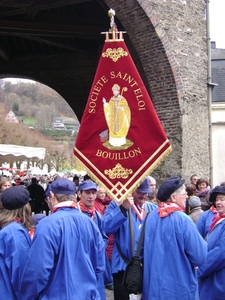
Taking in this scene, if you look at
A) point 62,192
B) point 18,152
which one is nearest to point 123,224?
point 62,192

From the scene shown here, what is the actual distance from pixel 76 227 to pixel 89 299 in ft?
1.73

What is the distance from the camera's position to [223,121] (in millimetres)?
20844

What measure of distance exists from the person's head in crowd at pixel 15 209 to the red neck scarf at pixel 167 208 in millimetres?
1085

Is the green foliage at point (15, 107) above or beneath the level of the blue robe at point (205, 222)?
above

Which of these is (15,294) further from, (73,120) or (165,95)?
(73,120)

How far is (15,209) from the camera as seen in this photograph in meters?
3.62

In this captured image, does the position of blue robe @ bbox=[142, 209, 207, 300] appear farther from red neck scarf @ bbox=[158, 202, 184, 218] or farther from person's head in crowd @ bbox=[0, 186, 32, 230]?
person's head in crowd @ bbox=[0, 186, 32, 230]

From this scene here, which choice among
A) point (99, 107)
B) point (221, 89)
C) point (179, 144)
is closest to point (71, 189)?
point (99, 107)

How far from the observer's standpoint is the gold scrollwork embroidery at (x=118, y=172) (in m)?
4.33

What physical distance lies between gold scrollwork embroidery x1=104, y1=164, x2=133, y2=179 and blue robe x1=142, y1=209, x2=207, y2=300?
2.30 feet

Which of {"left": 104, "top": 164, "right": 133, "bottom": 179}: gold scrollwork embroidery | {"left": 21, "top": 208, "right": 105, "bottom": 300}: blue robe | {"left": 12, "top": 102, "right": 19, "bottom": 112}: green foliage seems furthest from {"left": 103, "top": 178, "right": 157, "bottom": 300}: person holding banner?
{"left": 12, "top": 102, "right": 19, "bottom": 112}: green foliage

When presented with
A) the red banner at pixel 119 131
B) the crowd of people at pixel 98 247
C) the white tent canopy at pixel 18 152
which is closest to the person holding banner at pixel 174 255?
the crowd of people at pixel 98 247

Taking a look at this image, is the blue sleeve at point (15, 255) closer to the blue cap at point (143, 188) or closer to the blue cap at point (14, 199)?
the blue cap at point (14, 199)

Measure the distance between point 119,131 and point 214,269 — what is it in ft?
5.09
